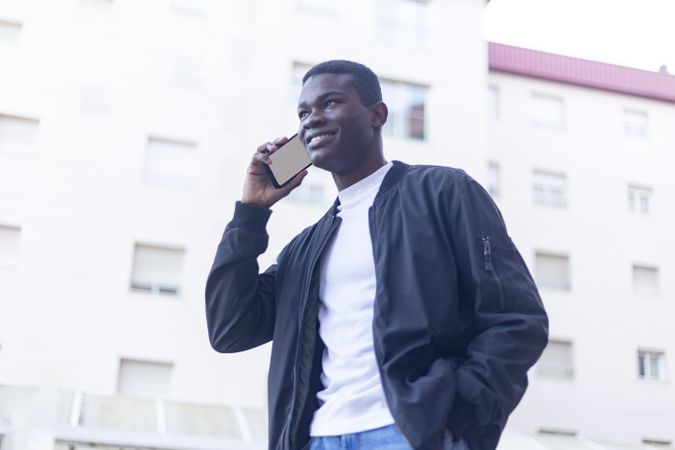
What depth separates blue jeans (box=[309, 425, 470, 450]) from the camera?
6.66ft

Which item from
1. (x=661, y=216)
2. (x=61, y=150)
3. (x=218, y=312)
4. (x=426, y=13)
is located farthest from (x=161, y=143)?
(x=218, y=312)

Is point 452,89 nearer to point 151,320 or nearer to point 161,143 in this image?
point 161,143

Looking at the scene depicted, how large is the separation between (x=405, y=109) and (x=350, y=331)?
18.5 metres

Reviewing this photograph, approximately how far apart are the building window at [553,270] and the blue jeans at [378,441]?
2113 cm

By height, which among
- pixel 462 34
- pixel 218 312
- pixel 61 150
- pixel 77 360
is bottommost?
pixel 218 312

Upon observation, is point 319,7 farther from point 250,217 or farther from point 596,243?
point 250,217

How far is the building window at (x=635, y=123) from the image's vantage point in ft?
82.6

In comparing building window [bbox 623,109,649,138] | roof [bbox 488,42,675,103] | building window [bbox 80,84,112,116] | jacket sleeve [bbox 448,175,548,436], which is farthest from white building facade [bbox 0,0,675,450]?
jacket sleeve [bbox 448,175,548,436]

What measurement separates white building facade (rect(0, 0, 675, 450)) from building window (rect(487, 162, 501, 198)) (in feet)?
0.20

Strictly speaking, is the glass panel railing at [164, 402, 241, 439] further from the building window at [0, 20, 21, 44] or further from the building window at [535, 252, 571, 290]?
the building window at [535, 252, 571, 290]

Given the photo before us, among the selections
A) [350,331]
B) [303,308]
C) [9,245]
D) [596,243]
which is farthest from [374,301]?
[596,243]

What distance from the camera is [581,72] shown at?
2483cm

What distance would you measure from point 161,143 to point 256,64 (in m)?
2.63

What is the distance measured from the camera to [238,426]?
566 inches
